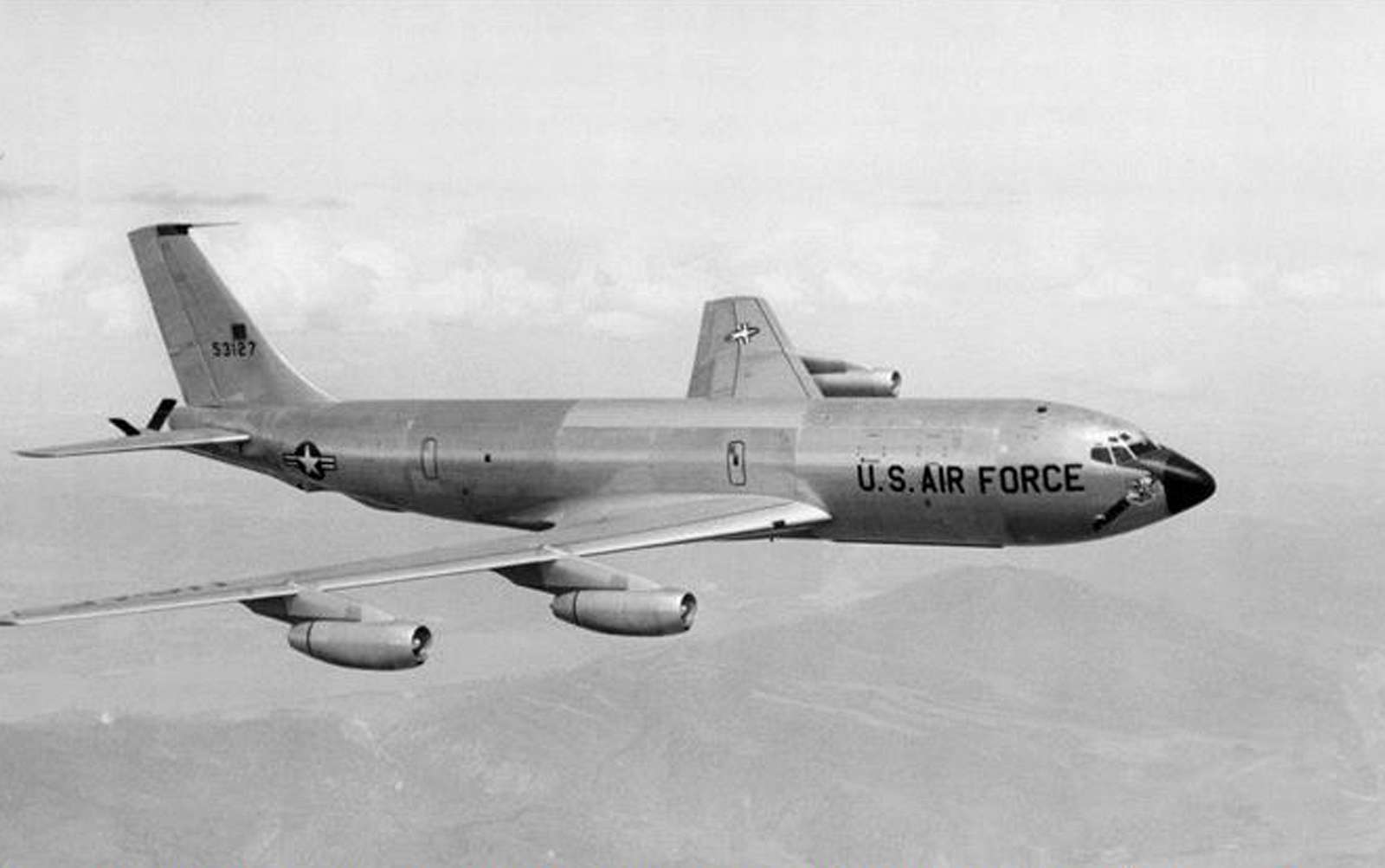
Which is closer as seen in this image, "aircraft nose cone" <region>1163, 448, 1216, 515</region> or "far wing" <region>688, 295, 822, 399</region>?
"aircraft nose cone" <region>1163, 448, 1216, 515</region>

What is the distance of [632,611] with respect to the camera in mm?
30953

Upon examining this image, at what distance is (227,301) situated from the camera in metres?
47.4

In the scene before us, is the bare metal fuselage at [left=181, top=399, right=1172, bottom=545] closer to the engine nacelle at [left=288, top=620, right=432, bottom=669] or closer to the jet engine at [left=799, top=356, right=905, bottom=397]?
the jet engine at [left=799, top=356, right=905, bottom=397]

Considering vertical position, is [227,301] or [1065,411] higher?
[227,301]

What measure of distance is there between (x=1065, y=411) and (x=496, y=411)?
16.3 m

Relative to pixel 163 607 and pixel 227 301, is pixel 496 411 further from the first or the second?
pixel 163 607

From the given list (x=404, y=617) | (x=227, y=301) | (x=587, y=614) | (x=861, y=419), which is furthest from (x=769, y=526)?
(x=227, y=301)

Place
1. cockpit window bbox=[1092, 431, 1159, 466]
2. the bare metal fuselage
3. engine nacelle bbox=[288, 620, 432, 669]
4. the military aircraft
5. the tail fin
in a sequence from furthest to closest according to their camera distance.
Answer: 1. the tail fin
2. the bare metal fuselage
3. cockpit window bbox=[1092, 431, 1159, 466]
4. the military aircraft
5. engine nacelle bbox=[288, 620, 432, 669]

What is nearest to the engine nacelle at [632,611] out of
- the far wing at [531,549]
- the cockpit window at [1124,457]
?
the far wing at [531,549]

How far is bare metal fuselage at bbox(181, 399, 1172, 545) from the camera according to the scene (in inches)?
1358

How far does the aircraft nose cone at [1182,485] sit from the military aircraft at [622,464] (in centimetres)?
4

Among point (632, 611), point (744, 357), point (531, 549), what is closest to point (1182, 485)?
point (632, 611)

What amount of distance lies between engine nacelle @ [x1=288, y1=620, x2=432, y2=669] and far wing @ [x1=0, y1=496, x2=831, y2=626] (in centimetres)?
91

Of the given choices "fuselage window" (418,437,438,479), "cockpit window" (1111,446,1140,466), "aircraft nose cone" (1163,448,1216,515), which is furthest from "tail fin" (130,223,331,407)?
"aircraft nose cone" (1163,448,1216,515)
